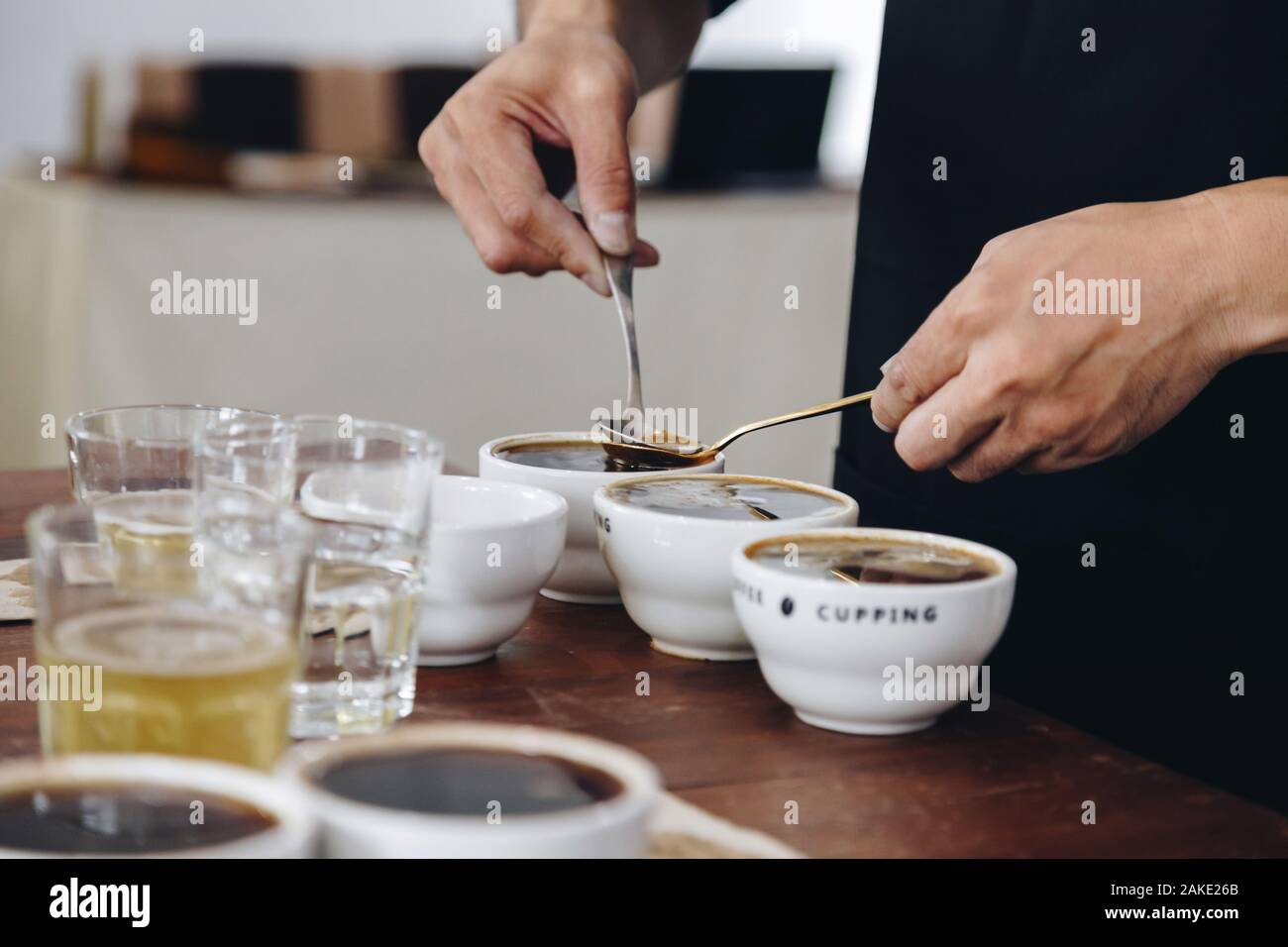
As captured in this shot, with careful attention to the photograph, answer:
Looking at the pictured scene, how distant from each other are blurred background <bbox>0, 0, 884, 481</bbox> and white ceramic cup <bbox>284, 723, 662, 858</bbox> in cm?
283

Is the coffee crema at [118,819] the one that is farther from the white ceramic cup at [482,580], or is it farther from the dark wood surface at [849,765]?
the white ceramic cup at [482,580]

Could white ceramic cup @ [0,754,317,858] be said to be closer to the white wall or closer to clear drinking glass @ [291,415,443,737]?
clear drinking glass @ [291,415,443,737]

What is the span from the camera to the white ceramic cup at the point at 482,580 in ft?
2.94

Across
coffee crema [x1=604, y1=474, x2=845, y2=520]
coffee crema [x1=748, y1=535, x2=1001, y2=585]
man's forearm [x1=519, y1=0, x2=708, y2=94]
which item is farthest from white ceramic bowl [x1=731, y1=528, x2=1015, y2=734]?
man's forearm [x1=519, y1=0, x2=708, y2=94]

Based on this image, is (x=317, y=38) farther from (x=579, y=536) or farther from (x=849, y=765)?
(x=849, y=765)

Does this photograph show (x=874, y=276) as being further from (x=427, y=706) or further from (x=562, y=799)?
(x=562, y=799)

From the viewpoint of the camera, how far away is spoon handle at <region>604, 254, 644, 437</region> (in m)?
1.27

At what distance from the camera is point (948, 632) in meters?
0.80

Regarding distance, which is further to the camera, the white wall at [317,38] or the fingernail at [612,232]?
the white wall at [317,38]

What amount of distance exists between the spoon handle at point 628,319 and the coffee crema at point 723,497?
202 mm

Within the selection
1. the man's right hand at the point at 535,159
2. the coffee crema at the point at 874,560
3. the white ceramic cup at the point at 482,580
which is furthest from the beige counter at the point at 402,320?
the coffee crema at the point at 874,560

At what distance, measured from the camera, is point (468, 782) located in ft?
1.84

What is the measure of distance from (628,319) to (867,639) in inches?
23.2
